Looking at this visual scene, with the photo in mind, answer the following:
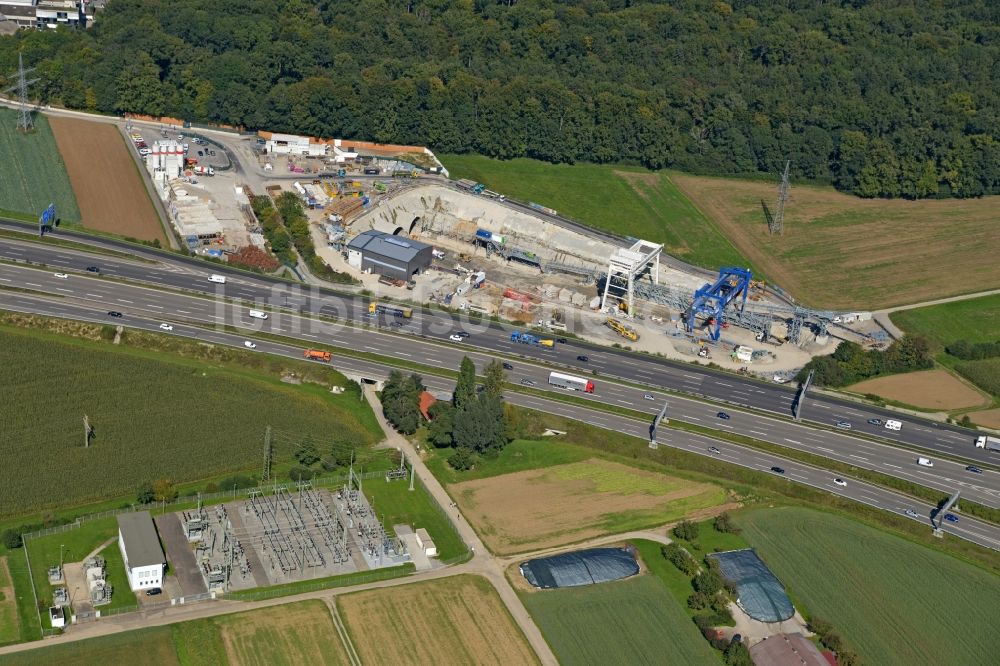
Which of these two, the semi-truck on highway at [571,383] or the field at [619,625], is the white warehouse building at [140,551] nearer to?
the field at [619,625]

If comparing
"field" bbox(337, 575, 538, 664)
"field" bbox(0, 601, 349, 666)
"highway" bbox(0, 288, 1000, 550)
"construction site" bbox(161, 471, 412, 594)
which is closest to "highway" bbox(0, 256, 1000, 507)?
"highway" bbox(0, 288, 1000, 550)

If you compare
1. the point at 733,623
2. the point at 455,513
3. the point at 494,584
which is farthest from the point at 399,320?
the point at 733,623

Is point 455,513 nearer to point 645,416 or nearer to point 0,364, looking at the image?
point 645,416

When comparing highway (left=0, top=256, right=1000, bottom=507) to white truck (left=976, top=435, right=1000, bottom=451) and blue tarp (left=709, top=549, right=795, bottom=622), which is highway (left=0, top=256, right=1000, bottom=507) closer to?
white truck (left=976, top=435, right=1000, bottom=451)

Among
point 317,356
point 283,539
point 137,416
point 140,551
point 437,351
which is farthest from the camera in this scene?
point 437,351

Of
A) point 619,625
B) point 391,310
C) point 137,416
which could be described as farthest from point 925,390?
point 137,416

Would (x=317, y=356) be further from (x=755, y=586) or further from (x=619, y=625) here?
(x=755, y=586)
